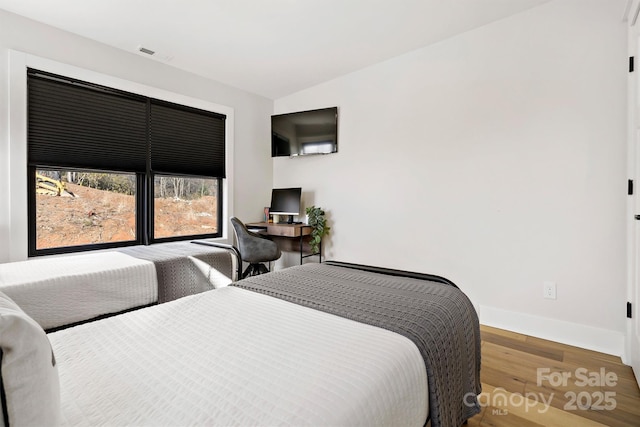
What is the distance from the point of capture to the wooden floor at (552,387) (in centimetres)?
159

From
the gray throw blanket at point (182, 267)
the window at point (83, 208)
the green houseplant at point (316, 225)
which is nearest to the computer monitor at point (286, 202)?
the green houseplant at point (316, 225)

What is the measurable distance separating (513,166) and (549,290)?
1.07 meters

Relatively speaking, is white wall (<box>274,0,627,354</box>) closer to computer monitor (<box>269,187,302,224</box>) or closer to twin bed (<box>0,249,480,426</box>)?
computer monitor (<box>269,187,302,224</box>)

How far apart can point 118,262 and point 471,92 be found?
131 inches

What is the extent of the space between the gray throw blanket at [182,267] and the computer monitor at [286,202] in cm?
144

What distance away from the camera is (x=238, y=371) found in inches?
32.5

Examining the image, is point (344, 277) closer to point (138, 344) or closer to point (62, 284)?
point (138, 344)

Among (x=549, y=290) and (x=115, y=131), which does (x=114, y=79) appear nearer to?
(x=115, y=131)

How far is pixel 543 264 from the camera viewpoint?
2.57m

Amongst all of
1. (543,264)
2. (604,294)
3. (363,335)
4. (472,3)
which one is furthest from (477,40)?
(363,335)

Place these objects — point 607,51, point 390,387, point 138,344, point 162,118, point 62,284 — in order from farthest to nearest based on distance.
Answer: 1. point 162,118
2. point 607,51
3. point 62,284
4. point 138,344
5. point 390,387

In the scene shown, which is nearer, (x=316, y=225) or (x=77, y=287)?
(x=77, y=287)

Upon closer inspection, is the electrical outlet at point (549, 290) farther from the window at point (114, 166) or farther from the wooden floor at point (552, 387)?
the window at point (114, 166)

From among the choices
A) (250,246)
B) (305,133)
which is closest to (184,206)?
(250,246)
